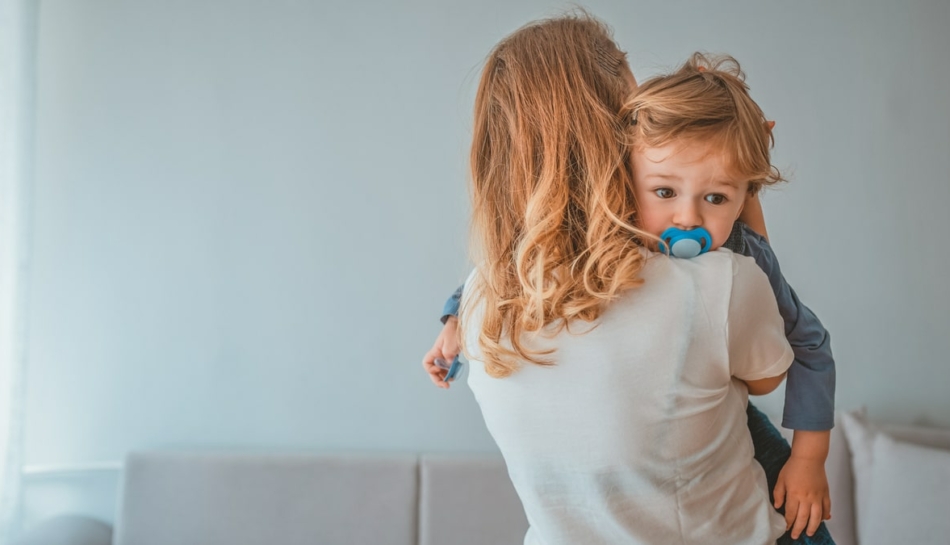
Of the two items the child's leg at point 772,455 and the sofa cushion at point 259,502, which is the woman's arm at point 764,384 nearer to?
the child's leg at point 772,455

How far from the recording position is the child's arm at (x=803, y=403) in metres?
0.85

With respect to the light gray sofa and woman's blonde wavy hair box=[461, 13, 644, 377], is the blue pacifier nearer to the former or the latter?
woman's blonde wavy hair box=[461, 13, 644, 377]

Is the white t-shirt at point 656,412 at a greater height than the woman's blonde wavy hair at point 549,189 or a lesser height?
lesser

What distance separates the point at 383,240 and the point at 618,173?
56.2 inches

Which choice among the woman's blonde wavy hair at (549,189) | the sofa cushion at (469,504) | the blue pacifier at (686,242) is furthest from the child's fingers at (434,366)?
the sofa cushion at (469,504)

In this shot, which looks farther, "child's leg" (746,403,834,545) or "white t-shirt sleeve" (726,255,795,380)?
"child's leg" (746,403,834,545)

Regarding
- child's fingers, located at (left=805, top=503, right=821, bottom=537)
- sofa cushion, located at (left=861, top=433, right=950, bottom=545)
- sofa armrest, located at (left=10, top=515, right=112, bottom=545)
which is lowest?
sofa armrest, located at (left=10, top=515, right=112, bottom=545)

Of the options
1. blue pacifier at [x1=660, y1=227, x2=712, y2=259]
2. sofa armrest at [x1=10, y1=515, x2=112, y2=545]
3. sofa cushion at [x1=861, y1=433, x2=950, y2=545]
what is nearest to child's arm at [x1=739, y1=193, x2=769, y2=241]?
blue pacifier at [x1=660, y1=227, x2=712, y2=259]

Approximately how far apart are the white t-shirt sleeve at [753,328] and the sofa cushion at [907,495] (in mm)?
1287

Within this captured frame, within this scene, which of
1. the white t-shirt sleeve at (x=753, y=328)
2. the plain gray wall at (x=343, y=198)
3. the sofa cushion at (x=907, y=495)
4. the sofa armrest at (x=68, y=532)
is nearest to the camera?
the white t-shirt sleeve at (x=753, y=328)

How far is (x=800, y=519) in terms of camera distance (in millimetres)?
844

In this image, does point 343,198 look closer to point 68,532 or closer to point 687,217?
point 68,532

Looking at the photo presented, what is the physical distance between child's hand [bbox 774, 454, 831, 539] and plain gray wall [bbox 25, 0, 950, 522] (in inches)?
54.3

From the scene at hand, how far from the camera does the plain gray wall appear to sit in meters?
2.15
